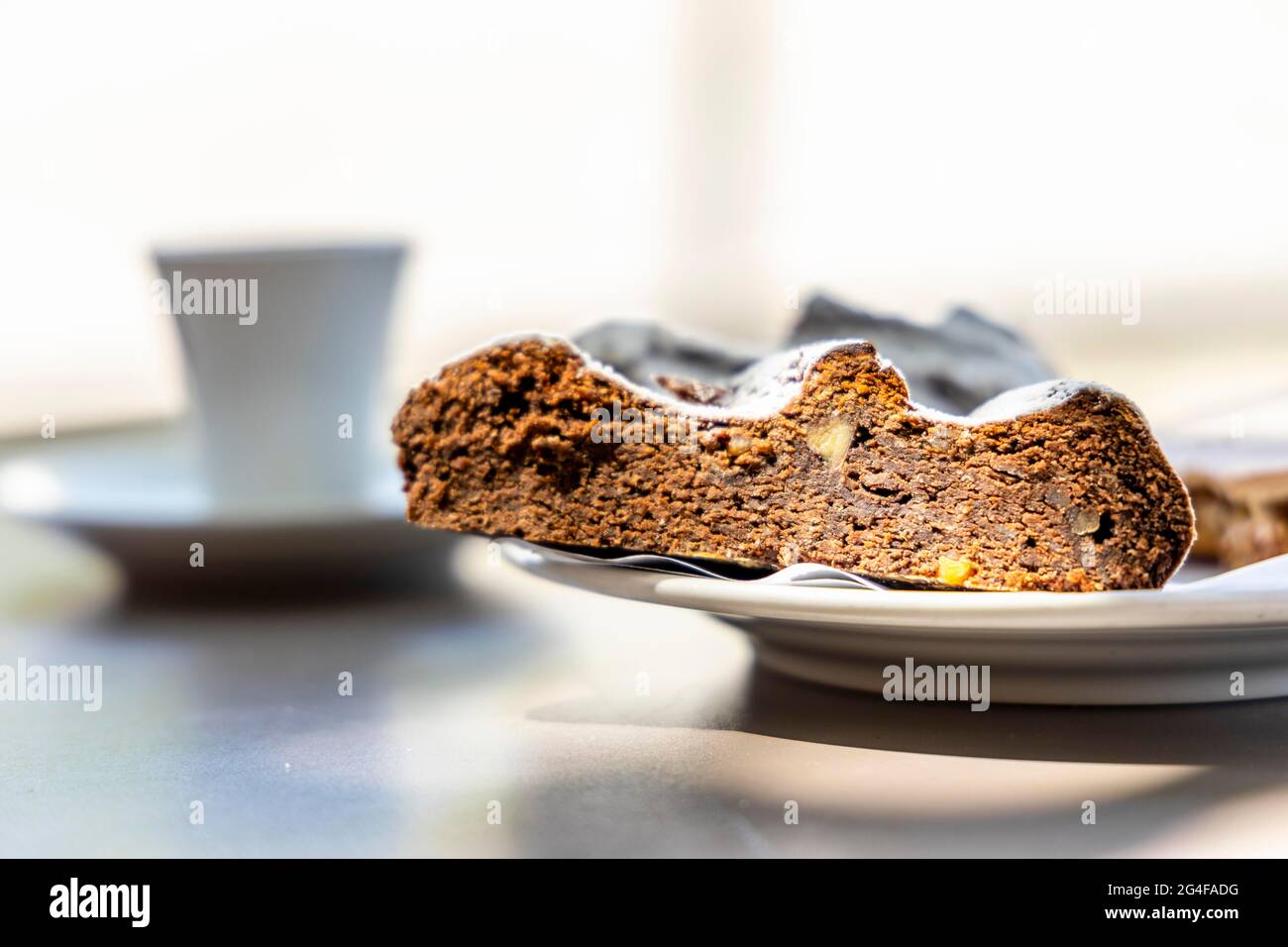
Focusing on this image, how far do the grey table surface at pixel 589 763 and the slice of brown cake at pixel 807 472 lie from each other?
9cm

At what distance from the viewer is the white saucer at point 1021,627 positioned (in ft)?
2.10

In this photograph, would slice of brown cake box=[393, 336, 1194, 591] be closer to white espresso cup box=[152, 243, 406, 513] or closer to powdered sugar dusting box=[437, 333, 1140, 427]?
powdered sugar dusting box=[437, 333, 1140, 427]

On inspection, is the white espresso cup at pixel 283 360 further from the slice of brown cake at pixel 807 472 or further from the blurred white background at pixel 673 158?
the blurred white background at pixel 673 158

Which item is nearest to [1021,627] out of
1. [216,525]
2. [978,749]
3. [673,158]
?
[978,749]

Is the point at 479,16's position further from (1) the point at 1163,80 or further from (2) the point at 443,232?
(1) the point at 1163,80

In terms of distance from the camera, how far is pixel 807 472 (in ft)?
2.55

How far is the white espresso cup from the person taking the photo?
1.19 meters

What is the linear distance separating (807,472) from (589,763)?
0.70 feet

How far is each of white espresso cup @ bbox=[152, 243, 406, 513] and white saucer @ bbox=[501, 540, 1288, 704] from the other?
20.1 inches

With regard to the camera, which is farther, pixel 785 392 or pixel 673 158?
pixel 673 158

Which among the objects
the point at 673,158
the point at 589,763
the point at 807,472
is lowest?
the point at 589,763

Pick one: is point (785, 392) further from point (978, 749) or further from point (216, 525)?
point (216, 525)
